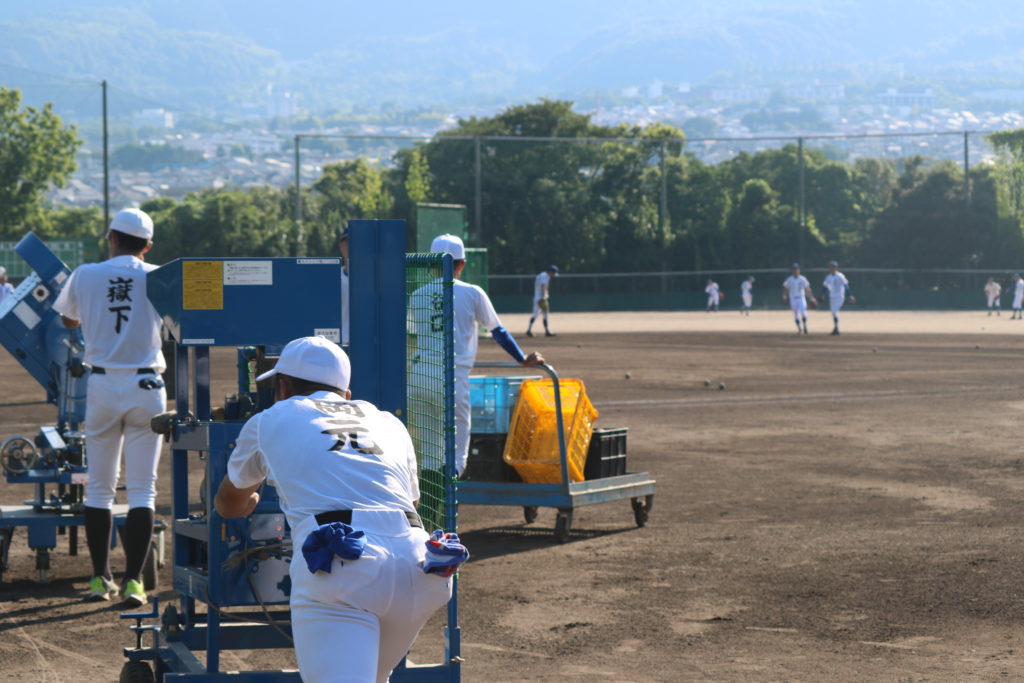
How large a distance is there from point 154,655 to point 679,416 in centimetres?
1359

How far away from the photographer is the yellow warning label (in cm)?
591

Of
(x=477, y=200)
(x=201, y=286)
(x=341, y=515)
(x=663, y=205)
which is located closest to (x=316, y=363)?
(x=341, y=515)

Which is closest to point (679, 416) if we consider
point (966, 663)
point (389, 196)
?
point (966, 663)

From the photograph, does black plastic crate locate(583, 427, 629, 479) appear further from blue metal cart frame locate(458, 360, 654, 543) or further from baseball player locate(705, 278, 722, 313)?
baseball player locate(705, 278, 722, 313)

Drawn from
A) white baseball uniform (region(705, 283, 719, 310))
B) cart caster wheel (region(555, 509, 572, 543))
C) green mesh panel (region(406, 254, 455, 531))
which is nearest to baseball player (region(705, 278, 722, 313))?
white baseball uniform (region(705, 283, 719, 310))

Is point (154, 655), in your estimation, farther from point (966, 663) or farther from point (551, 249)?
point (551, 249)

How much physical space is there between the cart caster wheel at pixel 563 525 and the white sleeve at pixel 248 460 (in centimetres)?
597

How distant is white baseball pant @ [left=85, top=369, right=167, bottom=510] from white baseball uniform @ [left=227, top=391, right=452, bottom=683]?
3.14m

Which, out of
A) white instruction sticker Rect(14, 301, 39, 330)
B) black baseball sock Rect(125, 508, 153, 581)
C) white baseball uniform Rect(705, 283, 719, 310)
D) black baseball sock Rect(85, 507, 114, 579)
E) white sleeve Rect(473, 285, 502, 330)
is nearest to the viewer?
black baseball sock Rect(125, 508, 153, 581)

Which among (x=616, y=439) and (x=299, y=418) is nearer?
(x=299, y=418)

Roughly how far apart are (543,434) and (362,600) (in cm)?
657

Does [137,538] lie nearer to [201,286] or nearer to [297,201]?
[201,286]

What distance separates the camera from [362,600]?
4.61 metres

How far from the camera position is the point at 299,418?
16.0 ft
